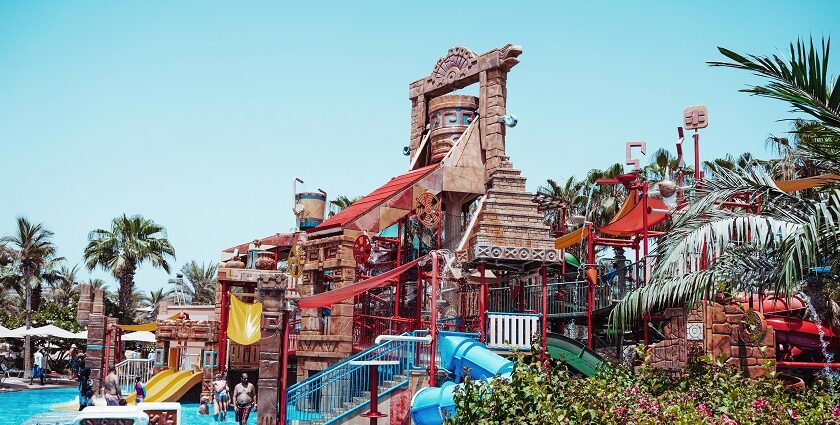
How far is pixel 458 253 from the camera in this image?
2220 cm

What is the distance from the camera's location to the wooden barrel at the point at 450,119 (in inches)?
1069

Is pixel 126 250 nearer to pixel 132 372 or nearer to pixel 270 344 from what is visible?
pixel 132 372

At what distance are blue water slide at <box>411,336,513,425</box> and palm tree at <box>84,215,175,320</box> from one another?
3240cm

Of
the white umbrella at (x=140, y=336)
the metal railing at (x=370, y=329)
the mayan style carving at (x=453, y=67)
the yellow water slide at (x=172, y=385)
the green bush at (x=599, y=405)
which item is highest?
the mayan style carving at (x=453, y=67)

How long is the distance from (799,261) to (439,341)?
9.33m

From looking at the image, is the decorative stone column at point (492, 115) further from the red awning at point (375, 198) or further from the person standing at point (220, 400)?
the person standing at point (220, 400)

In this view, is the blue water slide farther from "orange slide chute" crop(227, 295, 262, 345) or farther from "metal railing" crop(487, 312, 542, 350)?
"orange slide chute" crop(227, 295, 262, 345)

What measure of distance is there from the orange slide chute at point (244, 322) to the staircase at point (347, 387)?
4557 millimetres

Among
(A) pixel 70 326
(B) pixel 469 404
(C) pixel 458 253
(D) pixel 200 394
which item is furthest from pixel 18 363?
(B) pixel 469 404

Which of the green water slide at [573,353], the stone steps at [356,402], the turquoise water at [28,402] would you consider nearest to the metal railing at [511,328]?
the green water slide at [573,353]

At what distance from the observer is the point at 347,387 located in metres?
17.9

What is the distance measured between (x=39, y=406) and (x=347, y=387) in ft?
53.3

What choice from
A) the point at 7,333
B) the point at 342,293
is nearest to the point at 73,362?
the point at 7,333

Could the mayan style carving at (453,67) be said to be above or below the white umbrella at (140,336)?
above
